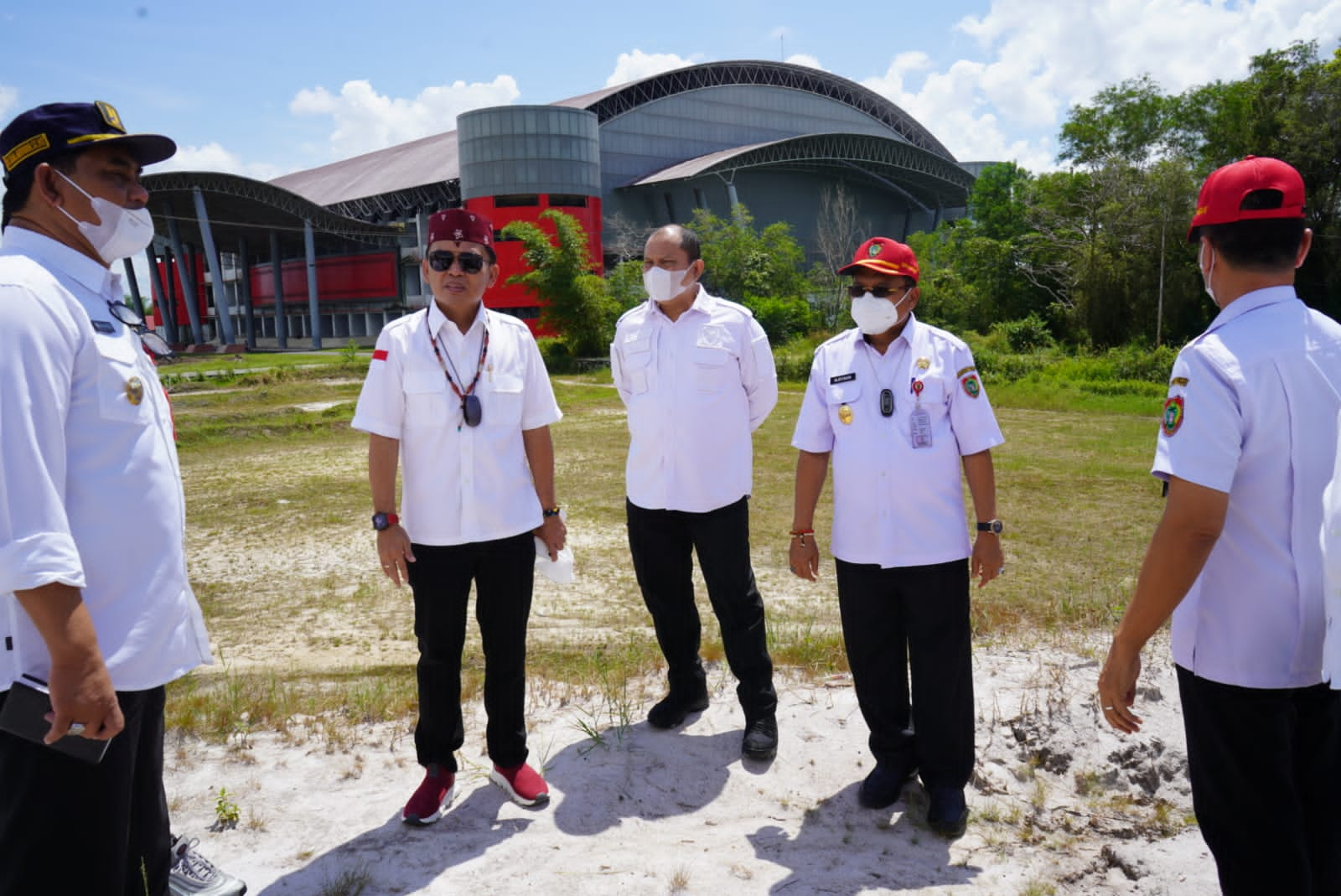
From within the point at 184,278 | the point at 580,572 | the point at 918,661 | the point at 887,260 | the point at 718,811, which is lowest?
the point at 580,572

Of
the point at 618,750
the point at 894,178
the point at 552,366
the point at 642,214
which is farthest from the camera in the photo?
the point at 894,178

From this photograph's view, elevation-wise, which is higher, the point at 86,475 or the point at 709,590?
the point at 86,475

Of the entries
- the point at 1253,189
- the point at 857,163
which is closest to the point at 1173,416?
the point at 1253,189

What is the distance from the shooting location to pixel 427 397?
3354 millimetres

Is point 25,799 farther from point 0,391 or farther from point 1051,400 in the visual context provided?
point 1051,400

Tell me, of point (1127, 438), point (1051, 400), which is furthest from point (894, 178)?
point (1127, 438)

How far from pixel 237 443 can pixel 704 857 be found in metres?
17.6

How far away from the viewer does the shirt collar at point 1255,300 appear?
2117 mm

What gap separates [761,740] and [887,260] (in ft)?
6.89

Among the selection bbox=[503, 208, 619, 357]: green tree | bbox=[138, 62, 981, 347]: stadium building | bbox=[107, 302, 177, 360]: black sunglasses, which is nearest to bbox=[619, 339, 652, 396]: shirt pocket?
bbox=[107, 302, 177, 360]: black sunglasses

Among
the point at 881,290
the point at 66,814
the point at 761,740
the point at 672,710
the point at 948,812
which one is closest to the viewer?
the point at 66,814

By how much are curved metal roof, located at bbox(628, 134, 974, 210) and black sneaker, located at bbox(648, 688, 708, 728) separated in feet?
154

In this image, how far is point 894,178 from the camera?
199ft

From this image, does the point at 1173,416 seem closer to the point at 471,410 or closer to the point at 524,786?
the point at 471,410
